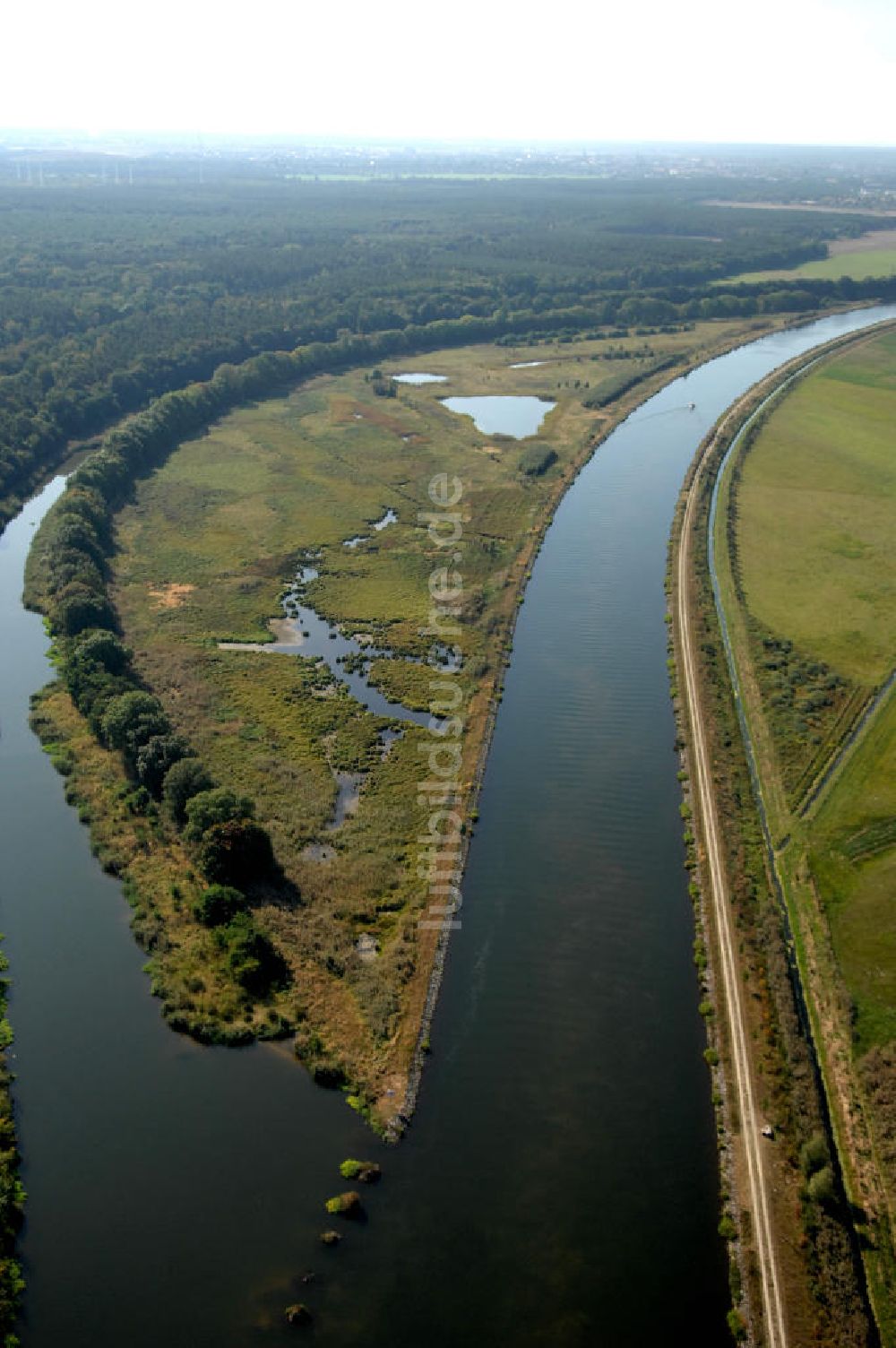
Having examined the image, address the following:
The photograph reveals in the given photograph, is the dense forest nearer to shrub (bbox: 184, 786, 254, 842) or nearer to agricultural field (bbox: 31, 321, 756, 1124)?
agricultural field (bbox: 31, 321, 756, 1124)

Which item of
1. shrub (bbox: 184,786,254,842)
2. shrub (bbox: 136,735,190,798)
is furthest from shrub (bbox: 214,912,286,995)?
shrub (bbox: 136,735,190,798)

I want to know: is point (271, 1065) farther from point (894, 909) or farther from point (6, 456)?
point (6, 456)

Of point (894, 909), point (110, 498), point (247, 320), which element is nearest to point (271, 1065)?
point (894, 909)

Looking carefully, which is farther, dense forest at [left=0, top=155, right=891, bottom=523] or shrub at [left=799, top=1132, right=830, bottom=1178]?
dense forest at [left=0, top=155, right=891, bottom=523]

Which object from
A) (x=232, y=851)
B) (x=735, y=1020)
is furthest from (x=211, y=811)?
(x=735, y=1020)

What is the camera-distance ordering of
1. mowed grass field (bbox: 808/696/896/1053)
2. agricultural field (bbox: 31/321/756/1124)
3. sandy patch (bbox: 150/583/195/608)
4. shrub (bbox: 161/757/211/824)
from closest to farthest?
mowed grass field (bbox: 808/696/896/1053), agricultural field (bbox: 31/321/756/1124), shrub (bbox: 161/757/211/824), sandy patch (bbox: 150/583/195/608)

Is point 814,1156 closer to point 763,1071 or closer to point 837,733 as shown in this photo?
point 763,1071
